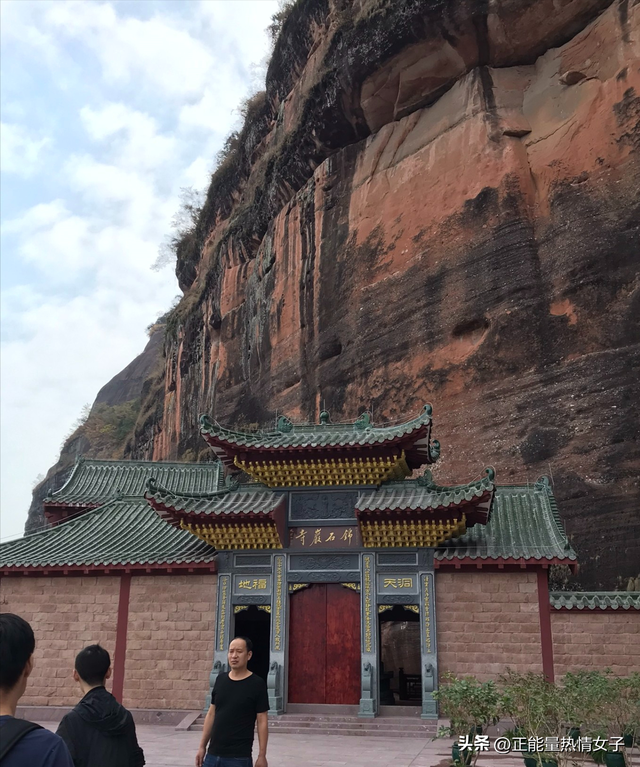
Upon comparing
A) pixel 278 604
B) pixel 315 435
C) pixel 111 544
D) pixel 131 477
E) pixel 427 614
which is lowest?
pixel 427 614

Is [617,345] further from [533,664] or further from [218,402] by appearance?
[218,402]

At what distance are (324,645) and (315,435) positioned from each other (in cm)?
396

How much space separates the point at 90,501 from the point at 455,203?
15.8 m

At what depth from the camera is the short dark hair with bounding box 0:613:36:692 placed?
7.92 feet

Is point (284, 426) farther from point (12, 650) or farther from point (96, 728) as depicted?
point (12, 650)

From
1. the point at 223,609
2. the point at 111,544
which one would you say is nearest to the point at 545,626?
the point at 223,609

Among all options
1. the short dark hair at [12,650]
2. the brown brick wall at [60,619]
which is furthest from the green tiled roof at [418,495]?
the short dark hair at [12,650]

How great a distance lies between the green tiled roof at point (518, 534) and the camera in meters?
12.7

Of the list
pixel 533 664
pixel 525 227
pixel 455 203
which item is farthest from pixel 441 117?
pixel 533 664

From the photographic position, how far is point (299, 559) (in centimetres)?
1380

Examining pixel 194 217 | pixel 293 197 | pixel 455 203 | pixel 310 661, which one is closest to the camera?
pixel 310 661

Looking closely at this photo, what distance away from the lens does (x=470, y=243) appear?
2339 cm

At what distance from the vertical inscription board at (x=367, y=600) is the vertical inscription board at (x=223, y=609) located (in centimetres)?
262

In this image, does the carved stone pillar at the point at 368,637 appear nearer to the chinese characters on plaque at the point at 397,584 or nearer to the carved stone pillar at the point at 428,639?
the chinese characters on plaque at the point at 397,584
